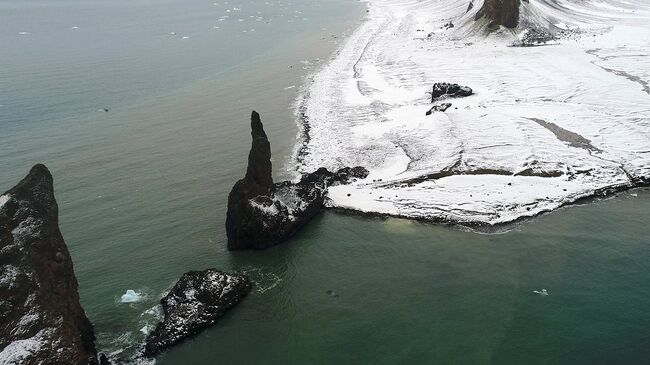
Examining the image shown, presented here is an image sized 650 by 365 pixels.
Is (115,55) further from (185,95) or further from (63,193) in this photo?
(63,193)

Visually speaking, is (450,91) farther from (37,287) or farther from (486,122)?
(37,287)

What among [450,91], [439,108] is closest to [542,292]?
[439,108]

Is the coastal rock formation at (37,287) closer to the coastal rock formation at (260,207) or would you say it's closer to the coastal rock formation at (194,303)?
the coastal rock formation at (194,303)

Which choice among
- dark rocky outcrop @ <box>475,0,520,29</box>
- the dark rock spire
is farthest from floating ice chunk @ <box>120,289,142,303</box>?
dark rocky outcrop @ <box>475,0,520,29</box>

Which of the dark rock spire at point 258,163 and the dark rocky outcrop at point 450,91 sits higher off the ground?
the dark rock spire at point 258,163

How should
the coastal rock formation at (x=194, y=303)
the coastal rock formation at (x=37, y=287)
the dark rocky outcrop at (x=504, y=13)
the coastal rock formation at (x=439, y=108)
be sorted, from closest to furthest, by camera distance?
the coastal rock formation at (x=37, y=287), the coastal rock formation at (x=194, y=303), the coastal rock formation at (x=439, y=108), the dark rocky outcrop at (x=504, y=13)

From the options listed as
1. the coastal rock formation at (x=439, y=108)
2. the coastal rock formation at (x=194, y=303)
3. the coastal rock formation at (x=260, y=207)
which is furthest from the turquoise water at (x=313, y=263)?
the coastal rock formation at (x=439, y=108)

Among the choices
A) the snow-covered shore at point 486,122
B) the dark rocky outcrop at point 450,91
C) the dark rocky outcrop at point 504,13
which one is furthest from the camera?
the dark rocky outcrop at point 504,13
